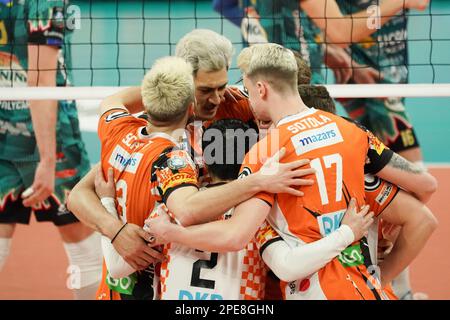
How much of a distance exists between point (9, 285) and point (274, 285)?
354 cm

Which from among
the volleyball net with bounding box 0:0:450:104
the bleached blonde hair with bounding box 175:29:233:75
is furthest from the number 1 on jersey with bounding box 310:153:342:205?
the volleyball net with bounding box 0:0:450:104

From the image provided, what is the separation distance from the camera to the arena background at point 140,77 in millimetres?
6242

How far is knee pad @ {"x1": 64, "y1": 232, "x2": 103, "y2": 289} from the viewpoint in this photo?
18.8 feet

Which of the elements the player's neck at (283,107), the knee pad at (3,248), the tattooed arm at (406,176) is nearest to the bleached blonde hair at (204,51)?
the player's neck at (283,107)

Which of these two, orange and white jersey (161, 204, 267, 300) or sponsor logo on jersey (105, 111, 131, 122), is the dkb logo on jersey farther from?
sponsor logo on jersey (105, 111, 131, 122)

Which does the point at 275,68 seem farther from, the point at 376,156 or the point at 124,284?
the point at 124,284

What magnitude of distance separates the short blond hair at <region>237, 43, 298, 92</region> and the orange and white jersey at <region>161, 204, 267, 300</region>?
0.59 meters

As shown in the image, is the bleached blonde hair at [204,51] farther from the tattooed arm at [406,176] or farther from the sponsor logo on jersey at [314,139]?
the tattooed arm at [406,176]

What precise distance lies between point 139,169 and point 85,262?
2671 mm

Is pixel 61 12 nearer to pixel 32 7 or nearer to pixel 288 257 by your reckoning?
pixel 32 7

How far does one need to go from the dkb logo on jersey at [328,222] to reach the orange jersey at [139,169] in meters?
0.55

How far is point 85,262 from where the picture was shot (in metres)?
5.77

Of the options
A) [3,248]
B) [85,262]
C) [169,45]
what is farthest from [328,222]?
[169,45]

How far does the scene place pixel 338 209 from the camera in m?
3.06
